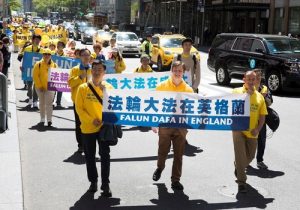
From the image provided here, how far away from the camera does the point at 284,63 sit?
53.3 feet

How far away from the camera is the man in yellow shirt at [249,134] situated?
6688 millimetres

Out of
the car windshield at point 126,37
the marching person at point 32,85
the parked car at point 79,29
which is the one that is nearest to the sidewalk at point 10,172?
the marching person at point 32,85

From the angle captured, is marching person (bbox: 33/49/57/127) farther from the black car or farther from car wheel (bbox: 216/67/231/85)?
car wheel (bbox: 216/67/231/85)

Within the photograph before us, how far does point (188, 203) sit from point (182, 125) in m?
0.98

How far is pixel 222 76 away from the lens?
19.2 meters

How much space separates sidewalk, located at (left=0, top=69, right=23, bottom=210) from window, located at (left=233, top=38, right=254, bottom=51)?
992 cm

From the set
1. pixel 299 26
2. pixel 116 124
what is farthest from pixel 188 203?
pixel 299 26

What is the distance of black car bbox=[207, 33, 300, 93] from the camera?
16188mm

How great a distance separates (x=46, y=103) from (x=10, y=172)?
3.88 meters

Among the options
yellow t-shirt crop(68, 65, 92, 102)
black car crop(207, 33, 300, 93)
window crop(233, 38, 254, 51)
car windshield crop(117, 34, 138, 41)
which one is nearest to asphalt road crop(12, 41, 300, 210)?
yellow t-shirt crop(68, 65, 92, 102)

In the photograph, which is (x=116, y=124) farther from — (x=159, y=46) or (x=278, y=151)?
(x=159, y=46)

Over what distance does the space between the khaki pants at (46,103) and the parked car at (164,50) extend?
12.7 m

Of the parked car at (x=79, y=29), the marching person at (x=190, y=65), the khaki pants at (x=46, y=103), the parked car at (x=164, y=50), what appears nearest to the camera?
the marching person at (x=190, y=65)

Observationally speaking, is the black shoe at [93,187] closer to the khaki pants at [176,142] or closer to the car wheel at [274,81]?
the khaki pants at [176,142]
